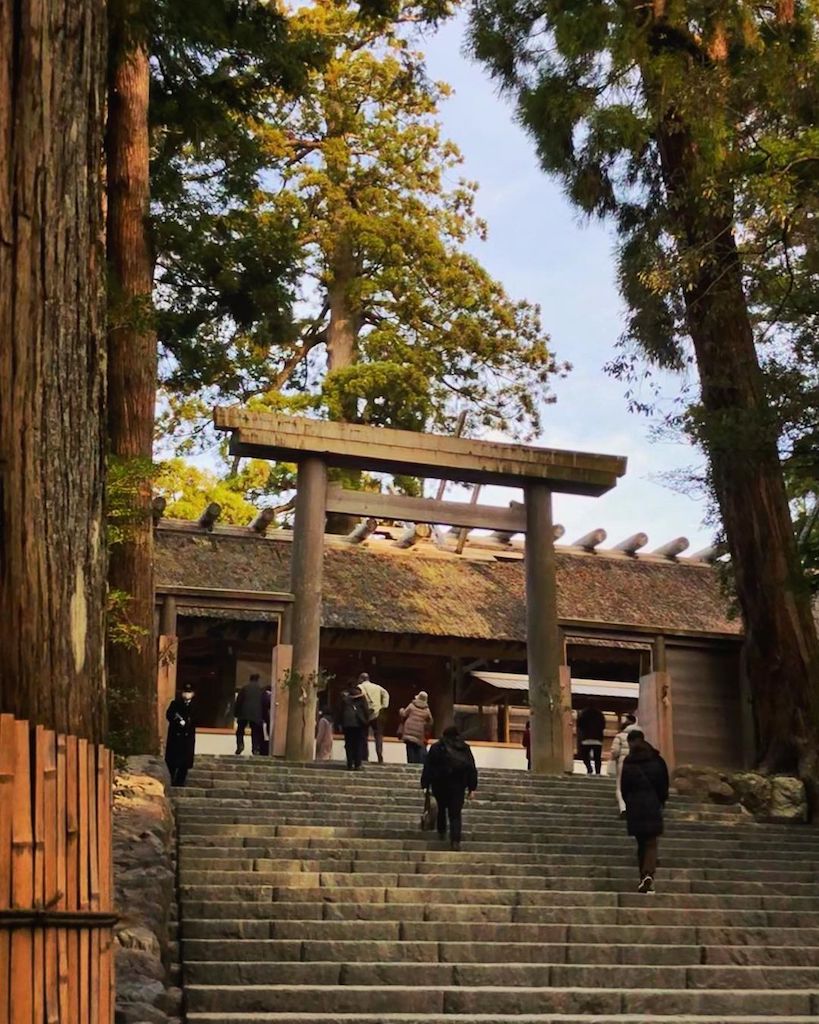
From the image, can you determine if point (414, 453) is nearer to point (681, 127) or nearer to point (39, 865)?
point (681, 127)

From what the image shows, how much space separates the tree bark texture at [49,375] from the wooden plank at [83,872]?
10cm

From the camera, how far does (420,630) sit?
75.9 feet

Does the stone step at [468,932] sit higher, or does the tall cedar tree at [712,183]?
the tall cedar tree at [712,183]

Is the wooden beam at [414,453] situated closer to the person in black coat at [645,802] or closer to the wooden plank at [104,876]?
the person in black coat at [645,802]

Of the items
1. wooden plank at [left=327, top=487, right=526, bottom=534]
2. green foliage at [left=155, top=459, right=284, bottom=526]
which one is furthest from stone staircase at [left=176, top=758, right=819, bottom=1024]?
green foliage at [left=155, top=459, right=284, bottom=526]

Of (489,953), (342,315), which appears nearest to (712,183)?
(489,953)

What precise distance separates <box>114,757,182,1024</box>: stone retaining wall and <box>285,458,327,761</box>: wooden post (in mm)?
6034

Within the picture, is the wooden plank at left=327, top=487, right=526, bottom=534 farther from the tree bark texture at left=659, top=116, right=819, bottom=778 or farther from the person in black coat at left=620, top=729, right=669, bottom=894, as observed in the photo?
the person in black coat at left=620, top=729, right=669, bottom=894

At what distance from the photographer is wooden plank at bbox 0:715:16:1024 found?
3027 millimetres

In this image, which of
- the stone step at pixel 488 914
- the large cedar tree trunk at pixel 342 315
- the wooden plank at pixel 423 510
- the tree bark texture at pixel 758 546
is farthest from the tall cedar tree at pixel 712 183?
the large cedar tree trunk at pixel 342 315

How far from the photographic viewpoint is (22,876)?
3111 millimetres

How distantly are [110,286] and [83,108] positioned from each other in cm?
736

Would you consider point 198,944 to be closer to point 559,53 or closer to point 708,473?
point 708,473

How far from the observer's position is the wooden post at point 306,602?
16938 mm
